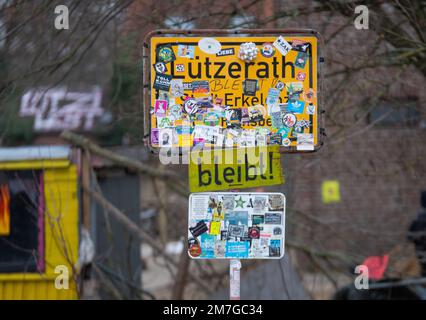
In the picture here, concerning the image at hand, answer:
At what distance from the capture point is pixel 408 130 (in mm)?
6684

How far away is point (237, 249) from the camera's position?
3838 mm

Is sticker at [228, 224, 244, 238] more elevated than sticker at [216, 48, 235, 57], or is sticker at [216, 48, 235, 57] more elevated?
sticker at [216, 48, 235, 57]

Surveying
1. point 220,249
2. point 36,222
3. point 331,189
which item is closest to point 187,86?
point 220,249

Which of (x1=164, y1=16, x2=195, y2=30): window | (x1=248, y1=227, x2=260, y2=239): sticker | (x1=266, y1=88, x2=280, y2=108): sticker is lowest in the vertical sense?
(x1=248, y1=227, x2=260, y2=239): sticker

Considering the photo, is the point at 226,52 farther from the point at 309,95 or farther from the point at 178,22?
the point at 178,22

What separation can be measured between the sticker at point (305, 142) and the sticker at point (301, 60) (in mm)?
420

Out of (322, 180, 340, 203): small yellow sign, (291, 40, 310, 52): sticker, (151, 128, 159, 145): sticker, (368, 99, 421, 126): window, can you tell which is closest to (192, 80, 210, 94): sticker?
(151, 128, 159, 145): sticker

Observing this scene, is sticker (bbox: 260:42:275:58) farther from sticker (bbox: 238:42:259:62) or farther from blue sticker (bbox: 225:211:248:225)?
blue sticker (bbox: 225:211:248:225)

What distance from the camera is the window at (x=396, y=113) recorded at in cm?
601

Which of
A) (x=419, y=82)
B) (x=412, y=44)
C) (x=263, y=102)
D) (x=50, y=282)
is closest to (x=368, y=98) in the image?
(x=419, y=82)

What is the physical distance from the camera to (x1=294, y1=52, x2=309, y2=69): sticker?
390 cm

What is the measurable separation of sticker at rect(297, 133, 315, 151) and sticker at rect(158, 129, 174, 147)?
2.50 feet

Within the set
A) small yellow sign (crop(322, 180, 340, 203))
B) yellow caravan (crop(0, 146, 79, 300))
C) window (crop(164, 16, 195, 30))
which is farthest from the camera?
small yellow sign (crop(322, 180, 340, 203))

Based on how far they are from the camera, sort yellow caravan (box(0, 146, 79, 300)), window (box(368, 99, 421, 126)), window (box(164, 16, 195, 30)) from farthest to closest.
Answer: yellow caravan (box(0, 146, 79, 300)) < window (box(368, 99, 421, 126)) < window (box(164, 16, 195, 30))
